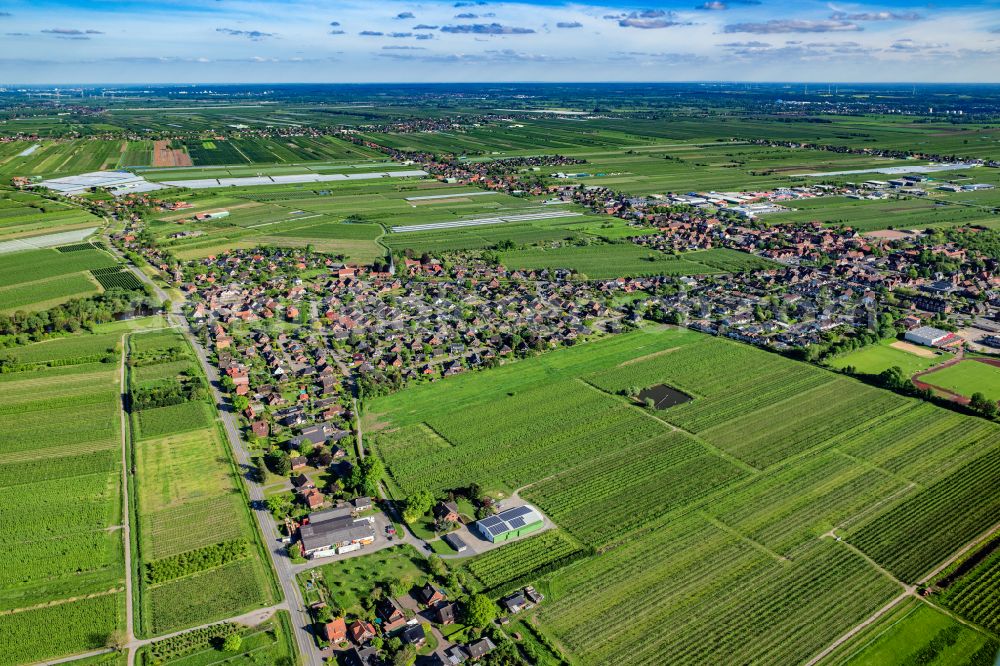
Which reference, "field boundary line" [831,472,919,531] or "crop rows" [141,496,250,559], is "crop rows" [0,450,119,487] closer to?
"crop rows" [141,496,250,559]

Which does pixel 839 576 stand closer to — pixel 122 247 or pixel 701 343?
pixel 701 343

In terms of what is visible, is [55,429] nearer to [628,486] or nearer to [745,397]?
[628,486]

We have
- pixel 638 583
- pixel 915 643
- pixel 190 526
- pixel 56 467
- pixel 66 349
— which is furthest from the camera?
pixel 66 349

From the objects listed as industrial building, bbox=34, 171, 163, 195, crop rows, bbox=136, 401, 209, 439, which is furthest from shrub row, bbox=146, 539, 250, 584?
industrial building, bbox=34, 171, 163, 195

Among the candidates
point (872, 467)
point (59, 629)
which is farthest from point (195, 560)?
point (872, 467)

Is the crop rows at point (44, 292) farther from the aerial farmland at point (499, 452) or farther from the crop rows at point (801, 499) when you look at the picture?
the crop rows at point (801, 499)

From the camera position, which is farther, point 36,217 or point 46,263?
point 36,217

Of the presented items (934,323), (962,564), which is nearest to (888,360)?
(934,323)
